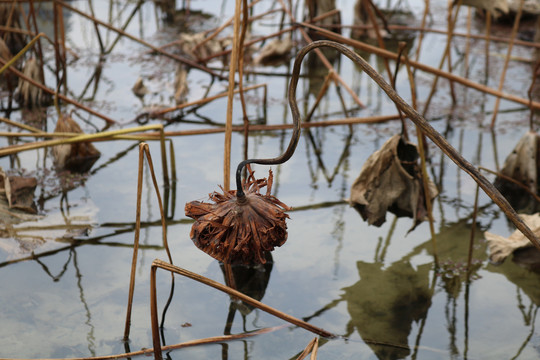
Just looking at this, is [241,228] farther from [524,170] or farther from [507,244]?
[524,170]

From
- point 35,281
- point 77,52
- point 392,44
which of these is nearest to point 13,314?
point 35,281

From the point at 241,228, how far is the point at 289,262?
75 centimetres

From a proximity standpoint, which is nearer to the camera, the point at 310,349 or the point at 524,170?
the point at 310,349

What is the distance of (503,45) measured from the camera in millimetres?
3422

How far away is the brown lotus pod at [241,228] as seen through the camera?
0.84 metres

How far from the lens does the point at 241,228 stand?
84 centimetres

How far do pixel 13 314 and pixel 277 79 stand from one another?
1810mm

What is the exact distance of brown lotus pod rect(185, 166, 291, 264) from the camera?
0.84 m

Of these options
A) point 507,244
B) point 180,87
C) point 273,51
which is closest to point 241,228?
point 507,244

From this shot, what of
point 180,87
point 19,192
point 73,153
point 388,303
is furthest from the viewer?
point 180,87

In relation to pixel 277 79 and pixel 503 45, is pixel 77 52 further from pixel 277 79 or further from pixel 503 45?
pixel 503 45

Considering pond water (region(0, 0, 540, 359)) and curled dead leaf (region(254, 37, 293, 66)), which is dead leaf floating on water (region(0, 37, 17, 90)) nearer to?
pond water (region(0, 0, 540, 359))

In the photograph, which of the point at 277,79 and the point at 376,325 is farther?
the point at 277,79

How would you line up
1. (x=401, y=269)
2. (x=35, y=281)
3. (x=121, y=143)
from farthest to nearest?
(x=121, y=143) → (x=401, y=269) → (x=35, y=281)
